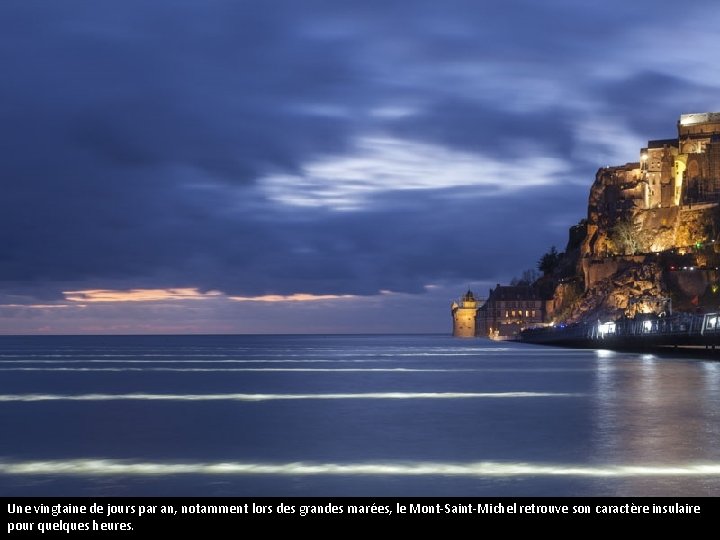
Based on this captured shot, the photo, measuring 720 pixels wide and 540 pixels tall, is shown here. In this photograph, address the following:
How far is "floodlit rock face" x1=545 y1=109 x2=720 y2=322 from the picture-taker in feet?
359

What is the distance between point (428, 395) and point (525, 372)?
1982 centimetres

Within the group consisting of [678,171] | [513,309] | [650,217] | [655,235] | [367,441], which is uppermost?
[678,171]

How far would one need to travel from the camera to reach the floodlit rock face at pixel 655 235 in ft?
359

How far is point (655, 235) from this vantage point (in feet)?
403

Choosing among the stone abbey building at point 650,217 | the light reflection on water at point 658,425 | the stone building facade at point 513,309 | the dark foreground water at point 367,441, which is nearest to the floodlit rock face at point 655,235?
the stone abbey building at point 650,217

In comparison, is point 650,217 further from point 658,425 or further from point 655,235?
point 658,425

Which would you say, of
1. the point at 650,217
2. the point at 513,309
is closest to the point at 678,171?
the point at 650,217

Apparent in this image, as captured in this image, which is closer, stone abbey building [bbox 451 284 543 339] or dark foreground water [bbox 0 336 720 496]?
dark foreground water [bbox 0 336 720 496]

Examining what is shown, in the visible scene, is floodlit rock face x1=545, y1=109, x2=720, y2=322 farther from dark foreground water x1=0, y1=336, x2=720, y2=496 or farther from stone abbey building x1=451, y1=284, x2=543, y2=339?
dark foreground water x1=0, y1=336, x2=720, y2=496

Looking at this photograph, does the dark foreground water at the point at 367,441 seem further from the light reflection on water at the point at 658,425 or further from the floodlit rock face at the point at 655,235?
the floodlit rock face at the point at 655,235

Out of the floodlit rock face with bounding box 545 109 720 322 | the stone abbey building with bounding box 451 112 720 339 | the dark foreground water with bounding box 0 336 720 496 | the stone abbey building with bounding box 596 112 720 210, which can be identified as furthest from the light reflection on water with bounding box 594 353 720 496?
the stone abbey building with bounding box 596 112 720 210
